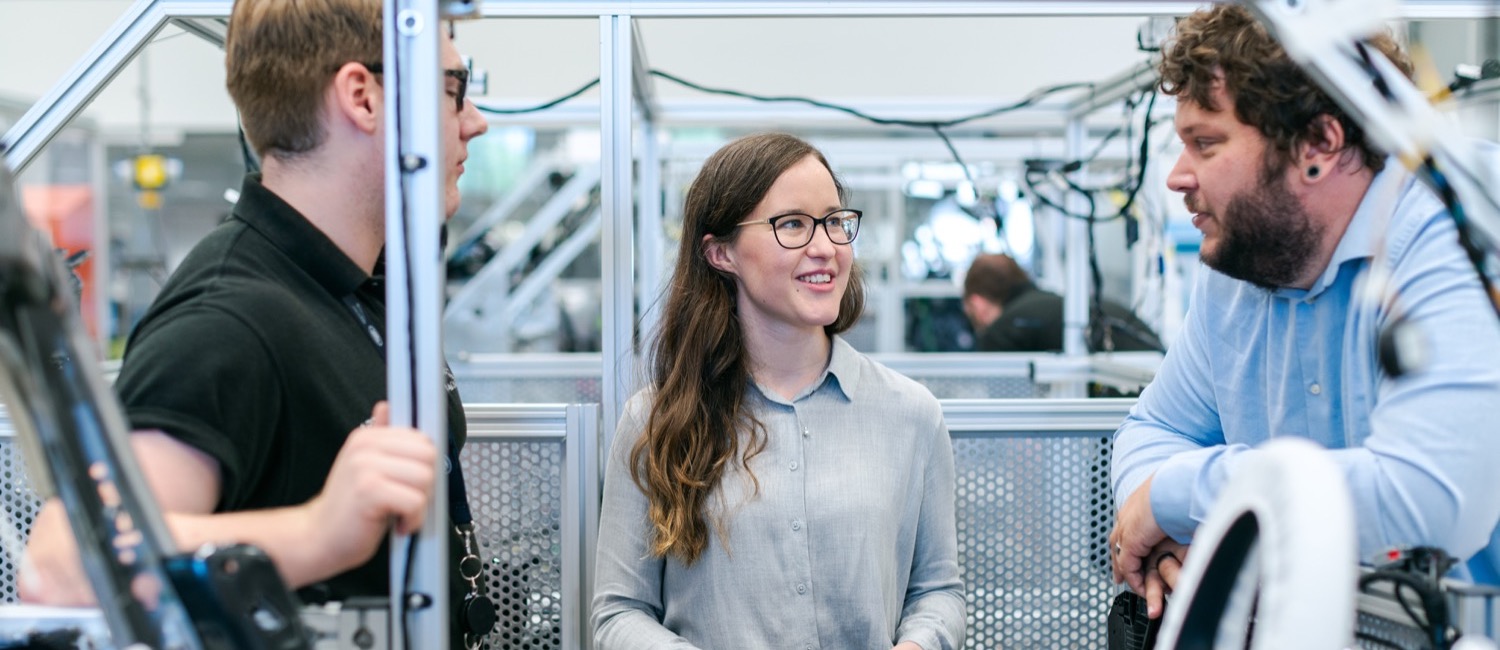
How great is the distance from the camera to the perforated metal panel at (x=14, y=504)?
64.2 inches

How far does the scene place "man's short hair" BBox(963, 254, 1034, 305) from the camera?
410 cm

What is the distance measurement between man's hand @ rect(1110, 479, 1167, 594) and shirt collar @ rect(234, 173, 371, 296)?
87 centimetres

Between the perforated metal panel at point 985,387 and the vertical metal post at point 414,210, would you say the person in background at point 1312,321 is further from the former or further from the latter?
the perforated metal panel at point 985,387

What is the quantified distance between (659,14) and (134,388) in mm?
946

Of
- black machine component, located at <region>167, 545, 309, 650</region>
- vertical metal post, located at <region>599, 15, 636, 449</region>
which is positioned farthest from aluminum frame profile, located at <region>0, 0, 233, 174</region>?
black machine component, located at <region>167, 545, 309, 650</region>

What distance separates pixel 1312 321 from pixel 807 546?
0.64 meters

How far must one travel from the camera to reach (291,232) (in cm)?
107

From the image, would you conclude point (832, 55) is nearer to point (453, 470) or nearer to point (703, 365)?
point (703, 365)

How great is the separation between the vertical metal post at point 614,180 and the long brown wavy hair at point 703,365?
0.08 m

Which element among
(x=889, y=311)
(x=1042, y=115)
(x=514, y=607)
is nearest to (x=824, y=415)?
(x=514, y=607)

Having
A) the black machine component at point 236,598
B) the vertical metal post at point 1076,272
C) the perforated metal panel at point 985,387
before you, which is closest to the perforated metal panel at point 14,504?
the black machine component at point 236,598

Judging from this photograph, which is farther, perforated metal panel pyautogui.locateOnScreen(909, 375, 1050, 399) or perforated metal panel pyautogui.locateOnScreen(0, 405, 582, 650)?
perforated metal panel pyautogui.locateOnScreen(909, 375, 1050, 399)

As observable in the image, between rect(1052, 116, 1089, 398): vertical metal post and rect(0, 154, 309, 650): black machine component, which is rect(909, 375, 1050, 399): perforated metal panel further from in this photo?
rect(0, 154, 309, 650): black machine component

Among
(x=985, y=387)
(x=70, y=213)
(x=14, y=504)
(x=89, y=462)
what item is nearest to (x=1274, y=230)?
(x=89, y=462)
